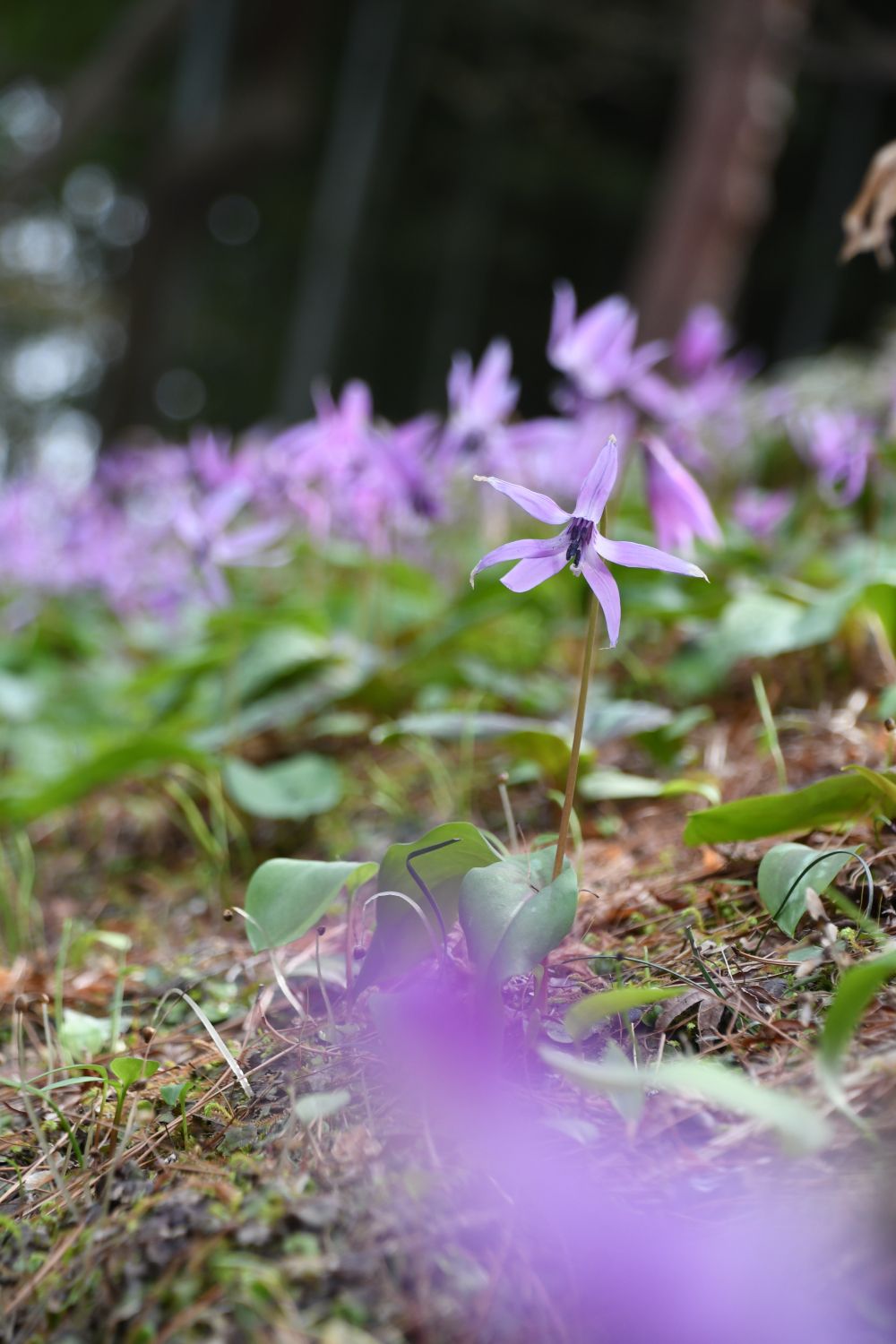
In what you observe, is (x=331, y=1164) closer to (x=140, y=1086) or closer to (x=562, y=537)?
(x=140, y=1086)

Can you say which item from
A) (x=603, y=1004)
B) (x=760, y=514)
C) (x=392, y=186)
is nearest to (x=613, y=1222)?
(x=603, y=1004)

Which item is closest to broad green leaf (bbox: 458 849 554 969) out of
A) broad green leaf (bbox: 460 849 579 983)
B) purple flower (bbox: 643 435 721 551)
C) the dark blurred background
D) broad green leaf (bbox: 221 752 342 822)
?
broad green leaf (bbox: 460 849 579 983)

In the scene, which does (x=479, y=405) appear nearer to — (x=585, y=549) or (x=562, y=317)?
(x=562, y=317)

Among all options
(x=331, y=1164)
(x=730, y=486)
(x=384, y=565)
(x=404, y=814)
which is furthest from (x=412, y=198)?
(x=331, y=1164)

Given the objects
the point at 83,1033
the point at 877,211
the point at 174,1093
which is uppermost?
the point at 877,211

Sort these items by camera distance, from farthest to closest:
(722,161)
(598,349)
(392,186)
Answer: (392,186), (722,161), (598,349)

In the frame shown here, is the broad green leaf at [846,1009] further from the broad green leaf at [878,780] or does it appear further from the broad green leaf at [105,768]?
the broad green leaf at [105,768]
